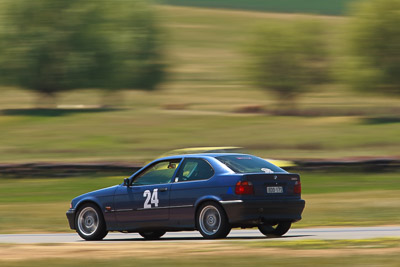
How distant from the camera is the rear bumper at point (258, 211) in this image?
1138 cm

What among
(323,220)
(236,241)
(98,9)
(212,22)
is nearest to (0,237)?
(236,241)

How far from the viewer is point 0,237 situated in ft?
44.9

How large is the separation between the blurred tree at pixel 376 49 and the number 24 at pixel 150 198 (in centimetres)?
4500

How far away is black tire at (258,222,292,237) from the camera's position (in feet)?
40.8

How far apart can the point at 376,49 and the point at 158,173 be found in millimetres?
45737

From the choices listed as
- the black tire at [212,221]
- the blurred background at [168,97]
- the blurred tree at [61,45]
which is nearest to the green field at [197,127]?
the blurred background at [168,97]

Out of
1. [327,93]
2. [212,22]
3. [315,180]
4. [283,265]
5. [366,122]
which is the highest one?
[212,22]

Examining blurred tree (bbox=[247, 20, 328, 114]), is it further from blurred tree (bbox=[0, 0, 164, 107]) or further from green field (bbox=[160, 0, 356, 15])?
green field (bbox=[160, 0, 356, 15])

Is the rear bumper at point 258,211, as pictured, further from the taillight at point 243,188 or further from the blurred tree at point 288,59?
the blurred tree at point 288,59

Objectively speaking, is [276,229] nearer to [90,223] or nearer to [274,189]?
[274,189]

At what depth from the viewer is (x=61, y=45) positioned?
57.5 metres

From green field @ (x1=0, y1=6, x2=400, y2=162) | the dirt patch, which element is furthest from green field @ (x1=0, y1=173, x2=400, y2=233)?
green field @ (x1=0, y1=6, x2=400, y2=162)

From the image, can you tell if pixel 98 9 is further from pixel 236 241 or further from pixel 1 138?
pixel 236 241

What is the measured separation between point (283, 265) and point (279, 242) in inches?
87.0
